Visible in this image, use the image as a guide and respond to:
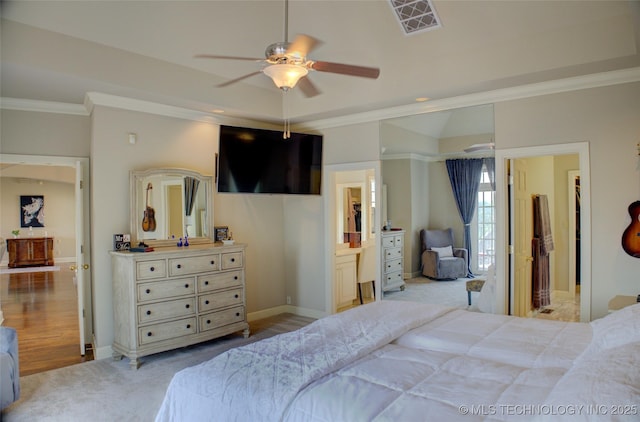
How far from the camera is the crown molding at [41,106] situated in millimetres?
4312

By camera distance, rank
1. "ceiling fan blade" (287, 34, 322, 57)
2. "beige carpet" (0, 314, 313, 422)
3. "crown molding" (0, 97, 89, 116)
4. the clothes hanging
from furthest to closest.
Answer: the clothes hanging, "crown molding" (0, 97, 89, 116), "beige carpet" (0, 314, 313, 422), "ceiling fan blade" (287, 34, 322, 57)

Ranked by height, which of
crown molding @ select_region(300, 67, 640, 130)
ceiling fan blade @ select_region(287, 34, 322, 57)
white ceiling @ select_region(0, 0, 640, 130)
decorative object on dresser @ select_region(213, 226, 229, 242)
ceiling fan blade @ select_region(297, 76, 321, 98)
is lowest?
decorative object on dresser @ select_region(213, 226, 229, 242)

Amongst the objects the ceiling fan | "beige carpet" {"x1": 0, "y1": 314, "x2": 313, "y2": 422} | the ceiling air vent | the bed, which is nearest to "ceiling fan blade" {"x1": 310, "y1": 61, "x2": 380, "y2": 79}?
the ceiling fan

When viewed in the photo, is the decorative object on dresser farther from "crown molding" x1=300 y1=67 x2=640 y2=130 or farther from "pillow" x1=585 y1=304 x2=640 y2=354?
"pillow" x1=585 y1=304 x2=640 y2=354

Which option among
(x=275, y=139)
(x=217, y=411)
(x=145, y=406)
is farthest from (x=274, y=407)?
(x=275, y=139)

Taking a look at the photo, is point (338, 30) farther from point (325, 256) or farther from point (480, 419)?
point (480, 419)

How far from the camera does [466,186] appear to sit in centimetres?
471

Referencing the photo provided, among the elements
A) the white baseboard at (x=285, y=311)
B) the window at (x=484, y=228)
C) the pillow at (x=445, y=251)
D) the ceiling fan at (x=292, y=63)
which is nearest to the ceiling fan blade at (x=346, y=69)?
the ceiling fan at (x=292, y=63)

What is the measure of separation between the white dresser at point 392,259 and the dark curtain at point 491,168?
1242 millimetres

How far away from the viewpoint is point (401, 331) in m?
2.55

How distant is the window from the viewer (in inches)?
177

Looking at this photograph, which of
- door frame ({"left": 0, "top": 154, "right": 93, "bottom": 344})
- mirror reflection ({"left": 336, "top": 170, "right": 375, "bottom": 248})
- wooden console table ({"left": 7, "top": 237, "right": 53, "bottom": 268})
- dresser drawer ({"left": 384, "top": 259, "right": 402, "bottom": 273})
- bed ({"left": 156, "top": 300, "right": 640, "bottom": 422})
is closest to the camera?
bed ({"left": 156, "top": 300, "right": 640, "bottom": 422})

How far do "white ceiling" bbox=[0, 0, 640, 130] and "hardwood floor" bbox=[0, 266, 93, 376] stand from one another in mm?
2749

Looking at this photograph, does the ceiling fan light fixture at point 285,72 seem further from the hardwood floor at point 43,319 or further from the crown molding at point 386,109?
the hardwood floor at point 43,319
